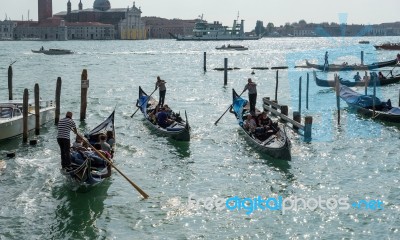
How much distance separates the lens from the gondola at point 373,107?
64.7 feet

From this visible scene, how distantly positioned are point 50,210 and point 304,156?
687 cm

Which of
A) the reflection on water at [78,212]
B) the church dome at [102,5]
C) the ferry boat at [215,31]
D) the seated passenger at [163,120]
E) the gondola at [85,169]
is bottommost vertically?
the reflection on water at [78,212]

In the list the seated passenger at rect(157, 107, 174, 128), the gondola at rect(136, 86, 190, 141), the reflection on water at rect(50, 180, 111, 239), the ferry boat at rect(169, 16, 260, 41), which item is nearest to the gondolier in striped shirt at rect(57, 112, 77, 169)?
the reflection on water at rect(50, 180, 111, 239)

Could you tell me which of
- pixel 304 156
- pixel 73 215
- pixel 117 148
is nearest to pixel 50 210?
pixel 73 215

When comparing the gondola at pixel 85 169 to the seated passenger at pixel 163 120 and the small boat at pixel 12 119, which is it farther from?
the seated passenger at pixel 163 120

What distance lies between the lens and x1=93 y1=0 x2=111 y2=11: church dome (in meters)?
164

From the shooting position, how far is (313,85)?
114ft

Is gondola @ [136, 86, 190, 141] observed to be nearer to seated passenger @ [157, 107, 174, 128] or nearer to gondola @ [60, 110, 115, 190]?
seated passenger @ [157, 107, 174, 128]

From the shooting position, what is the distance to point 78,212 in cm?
1105

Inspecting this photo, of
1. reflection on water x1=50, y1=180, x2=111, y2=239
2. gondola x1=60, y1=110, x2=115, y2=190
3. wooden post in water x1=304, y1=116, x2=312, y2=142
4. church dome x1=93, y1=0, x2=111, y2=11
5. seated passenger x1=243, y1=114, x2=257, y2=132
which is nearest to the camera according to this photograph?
reflection on water x1=50, y1=180, x2=111, y2=239

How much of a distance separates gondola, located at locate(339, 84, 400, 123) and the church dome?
482ft

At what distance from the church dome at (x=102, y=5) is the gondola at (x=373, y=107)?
147 meters

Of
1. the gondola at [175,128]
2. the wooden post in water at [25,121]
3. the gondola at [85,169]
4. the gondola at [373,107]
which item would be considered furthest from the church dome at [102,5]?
the gondola at [85,169]

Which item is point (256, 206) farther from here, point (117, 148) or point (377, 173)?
point (117, 148)
